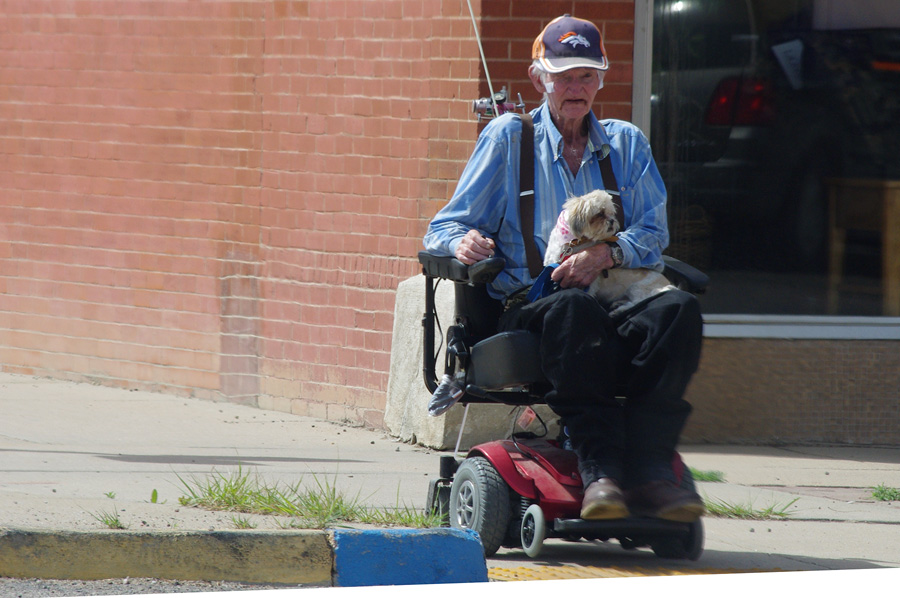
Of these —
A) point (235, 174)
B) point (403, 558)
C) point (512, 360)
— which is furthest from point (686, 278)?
point (235, 174)

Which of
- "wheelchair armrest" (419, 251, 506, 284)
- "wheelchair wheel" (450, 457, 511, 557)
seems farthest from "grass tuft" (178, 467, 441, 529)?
"wheelchair armrest" (419, 251, 506, 284)

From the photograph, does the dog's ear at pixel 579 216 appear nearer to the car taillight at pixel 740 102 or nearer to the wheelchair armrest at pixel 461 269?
the wheelchair armrest at pixel 461 269

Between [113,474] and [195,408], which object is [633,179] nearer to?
[113,474]

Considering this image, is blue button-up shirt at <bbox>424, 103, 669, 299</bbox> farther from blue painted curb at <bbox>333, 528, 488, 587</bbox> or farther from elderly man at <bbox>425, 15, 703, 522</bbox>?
blue painted curb at <bbox>333, 528, 488, 587</bbox>

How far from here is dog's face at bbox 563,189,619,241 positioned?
14.6 feet

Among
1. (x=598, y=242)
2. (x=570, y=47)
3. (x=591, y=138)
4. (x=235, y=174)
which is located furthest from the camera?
(x=235, y=174)

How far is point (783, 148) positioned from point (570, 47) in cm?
298

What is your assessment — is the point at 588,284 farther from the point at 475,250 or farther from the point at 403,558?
the point at 403,558

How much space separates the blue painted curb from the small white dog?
981 mm

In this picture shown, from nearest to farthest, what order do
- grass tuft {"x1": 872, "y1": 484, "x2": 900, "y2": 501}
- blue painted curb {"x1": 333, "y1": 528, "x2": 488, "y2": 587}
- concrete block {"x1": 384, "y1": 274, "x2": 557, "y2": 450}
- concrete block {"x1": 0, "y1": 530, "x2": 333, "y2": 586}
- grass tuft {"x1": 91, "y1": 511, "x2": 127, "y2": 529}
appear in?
concrete block {"x1": 0, "y1": 530, "x2": 333, "y2": 586} < blue painted curb {"x1": 333, "y1": 528, "x2": 488, "y2": 587} < grass tuft {"x1": 91, "y1": 511, "x2": 127, "y2": 529} < grass tuft {"x1": 872, "y1": 484, "x2": 900, "y2": 501} < concrete block {"x1": 384, "y1": 274, "x2": 557, "y2": 450}

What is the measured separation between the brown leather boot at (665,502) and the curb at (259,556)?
55 cm

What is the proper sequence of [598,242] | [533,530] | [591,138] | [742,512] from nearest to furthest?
[533,530] < [598,242] < [591,138] < [742,512]

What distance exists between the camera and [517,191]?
477 centimetres

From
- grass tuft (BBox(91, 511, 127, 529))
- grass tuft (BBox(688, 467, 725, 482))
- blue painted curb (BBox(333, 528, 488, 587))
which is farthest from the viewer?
grass tuft (BBox(688, 467, 725, 482))
